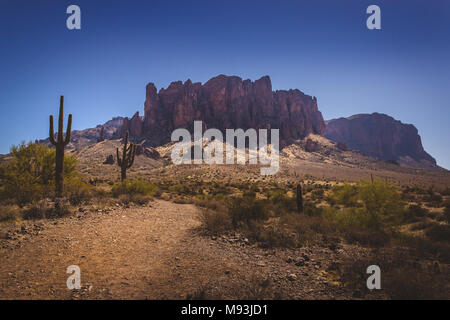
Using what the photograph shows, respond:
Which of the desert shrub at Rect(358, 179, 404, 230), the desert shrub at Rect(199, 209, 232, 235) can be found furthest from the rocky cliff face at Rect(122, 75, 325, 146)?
the desert shrub at Rect(199, 209, 232, 235)

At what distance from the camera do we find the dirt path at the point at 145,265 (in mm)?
3756

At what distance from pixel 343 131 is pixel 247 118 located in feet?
354

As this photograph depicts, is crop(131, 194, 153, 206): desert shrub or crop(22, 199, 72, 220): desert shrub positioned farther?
crop(131, 194, 153, 206): desert shrub

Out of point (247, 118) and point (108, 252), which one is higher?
point (247, 118)

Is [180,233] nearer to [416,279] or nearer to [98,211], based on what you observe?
[98,211]

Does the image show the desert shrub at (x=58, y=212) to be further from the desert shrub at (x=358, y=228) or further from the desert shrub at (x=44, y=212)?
the desert shrub at (x=358, y=228)

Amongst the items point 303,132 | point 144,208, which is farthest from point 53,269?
Result: point 303,132

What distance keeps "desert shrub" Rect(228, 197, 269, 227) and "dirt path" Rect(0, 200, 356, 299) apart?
1.25 metres

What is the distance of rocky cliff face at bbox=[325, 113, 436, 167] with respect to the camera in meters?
131

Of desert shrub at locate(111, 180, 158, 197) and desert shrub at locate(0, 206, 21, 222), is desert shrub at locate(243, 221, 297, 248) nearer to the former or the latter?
desert shrub at locate(0, 206, 21, 222)

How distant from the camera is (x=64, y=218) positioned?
7930mm

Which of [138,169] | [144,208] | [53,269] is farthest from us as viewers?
[138,169]

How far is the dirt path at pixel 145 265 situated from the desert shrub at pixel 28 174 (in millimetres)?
3825

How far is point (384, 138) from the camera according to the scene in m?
141
